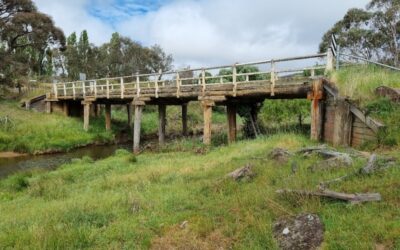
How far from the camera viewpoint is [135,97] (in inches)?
997

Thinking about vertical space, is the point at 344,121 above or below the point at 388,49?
below

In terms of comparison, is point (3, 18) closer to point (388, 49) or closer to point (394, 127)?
point (388, 49)

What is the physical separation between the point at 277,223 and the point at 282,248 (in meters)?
0.61

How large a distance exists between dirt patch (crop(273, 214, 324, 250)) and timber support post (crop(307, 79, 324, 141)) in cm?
976

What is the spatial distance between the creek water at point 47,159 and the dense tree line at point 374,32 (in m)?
21.4

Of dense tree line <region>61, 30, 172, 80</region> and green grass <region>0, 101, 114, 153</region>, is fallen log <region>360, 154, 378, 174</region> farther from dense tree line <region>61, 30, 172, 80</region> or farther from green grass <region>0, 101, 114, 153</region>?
dense tree line <region>61, 30, 172, 80</region>

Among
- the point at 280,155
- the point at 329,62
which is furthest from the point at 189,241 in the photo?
the point at 329,62

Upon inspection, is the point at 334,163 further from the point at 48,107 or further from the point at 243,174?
the point at 48,107

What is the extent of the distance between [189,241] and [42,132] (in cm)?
2627

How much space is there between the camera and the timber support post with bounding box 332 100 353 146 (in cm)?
1353

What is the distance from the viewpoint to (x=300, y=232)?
5.95 metres

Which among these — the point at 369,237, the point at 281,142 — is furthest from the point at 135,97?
the point at 369,237

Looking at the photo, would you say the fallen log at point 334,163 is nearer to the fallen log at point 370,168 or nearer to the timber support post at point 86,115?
the fallen log at point 370,168

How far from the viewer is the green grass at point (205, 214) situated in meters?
5.89
